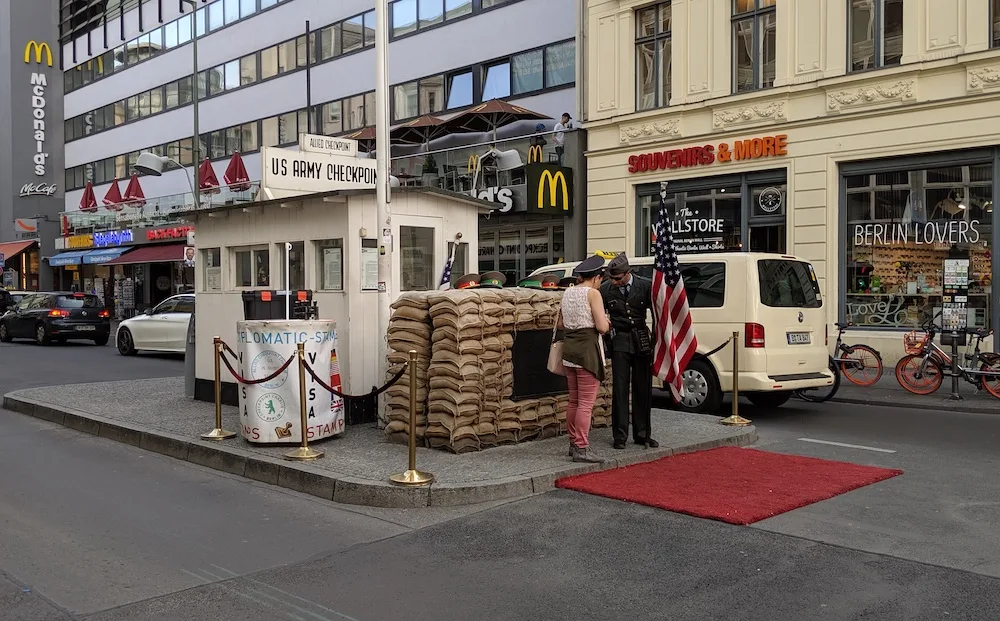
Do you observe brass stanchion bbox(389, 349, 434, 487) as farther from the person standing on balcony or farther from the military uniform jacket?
the person standing on balcony

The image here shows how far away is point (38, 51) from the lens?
46.2 metres

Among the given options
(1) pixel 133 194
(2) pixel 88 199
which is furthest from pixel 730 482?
(2) pixel 88 199

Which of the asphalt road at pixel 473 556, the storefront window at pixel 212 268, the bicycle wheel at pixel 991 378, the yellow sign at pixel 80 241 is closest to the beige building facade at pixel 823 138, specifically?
the bicycle wheel at pixel 991 378

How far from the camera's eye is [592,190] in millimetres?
20984

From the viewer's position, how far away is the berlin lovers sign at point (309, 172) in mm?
9422

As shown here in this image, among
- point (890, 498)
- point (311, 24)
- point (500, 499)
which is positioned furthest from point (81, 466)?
point (311, 24)

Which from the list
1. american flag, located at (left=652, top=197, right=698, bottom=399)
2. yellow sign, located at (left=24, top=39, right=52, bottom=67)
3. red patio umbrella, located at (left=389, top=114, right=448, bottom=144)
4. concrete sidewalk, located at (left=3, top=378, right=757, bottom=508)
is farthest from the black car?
yellow sign, located at (left=24, top=39, right=52, bottom=67)

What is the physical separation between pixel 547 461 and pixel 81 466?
174 inches

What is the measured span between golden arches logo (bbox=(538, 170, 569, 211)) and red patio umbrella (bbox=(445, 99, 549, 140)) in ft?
5.14

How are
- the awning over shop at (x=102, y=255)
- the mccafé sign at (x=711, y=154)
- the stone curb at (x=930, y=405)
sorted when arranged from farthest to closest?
the awning over shop at (x=102, y=255), the mccafé sign at (x=711, y=154), the stone curb at (x=930, y=405)

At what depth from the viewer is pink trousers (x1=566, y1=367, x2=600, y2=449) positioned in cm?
756

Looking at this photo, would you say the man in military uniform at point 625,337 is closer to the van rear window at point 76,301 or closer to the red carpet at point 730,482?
the red carpet at point 730,482

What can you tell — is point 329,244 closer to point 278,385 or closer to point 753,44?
point 278,385

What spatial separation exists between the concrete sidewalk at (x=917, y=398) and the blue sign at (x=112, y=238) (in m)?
32.6
